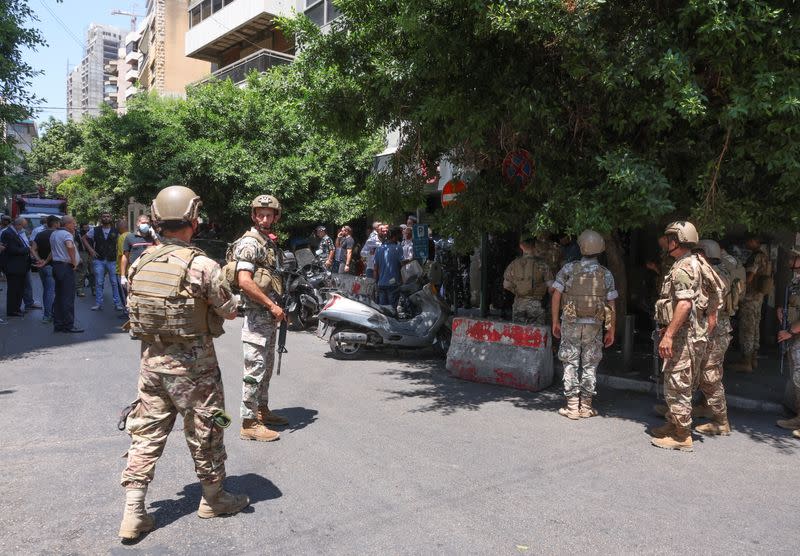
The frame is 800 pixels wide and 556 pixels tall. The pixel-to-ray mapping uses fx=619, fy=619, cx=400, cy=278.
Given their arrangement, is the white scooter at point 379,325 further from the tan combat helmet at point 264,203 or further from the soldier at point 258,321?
the tan combat helmet at point 264,203

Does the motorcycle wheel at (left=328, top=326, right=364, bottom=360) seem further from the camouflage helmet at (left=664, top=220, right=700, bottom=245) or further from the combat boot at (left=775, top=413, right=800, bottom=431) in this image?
the combat boot at (left=775, top=413, right=800, bottom=431)

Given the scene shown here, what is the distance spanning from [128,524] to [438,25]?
5061mm

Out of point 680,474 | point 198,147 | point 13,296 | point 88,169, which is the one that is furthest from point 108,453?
point 88,169

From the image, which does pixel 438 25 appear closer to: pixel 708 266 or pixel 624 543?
pixel 708 266

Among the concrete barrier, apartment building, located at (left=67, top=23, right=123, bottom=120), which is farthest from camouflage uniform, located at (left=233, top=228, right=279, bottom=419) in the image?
apartment building, located at (left=67, top=23, right=123, bottom=120)

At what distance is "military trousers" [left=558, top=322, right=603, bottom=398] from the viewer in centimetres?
609

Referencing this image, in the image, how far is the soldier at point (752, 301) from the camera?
8164 millimetres

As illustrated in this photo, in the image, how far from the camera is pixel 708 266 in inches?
207

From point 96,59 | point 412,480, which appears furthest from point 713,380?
point 96,59

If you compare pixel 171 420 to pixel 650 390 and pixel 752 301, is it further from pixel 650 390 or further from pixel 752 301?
pixel 752 301

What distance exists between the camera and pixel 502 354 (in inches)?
288

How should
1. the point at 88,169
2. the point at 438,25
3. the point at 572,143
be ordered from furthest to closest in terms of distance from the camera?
the point at 88,169 → the point at 572,143 → the point at 438,25

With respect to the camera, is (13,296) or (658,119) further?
(13,296)

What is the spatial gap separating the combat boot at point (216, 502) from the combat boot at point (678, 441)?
3.46 meters
